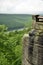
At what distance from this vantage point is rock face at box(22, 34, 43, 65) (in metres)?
5.69

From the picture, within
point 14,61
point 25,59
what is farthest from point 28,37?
point 14,61

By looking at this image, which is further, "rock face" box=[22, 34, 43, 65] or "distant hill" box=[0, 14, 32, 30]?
"distant hill" box=[0, 14, 32, 30]

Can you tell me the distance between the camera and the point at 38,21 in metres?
5.70

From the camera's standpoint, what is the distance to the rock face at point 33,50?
5691 millimetres

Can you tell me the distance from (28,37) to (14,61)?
13390 mm

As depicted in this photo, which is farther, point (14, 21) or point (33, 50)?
point (14, 21)

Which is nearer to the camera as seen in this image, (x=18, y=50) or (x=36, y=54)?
(x=36, y=54)

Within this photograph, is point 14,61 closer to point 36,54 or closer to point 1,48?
point 1,48

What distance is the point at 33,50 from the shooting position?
5809 millimetres

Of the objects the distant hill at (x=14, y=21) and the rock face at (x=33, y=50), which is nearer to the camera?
the rock face at (x=33, y=50)

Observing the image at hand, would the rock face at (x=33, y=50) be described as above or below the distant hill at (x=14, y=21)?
above

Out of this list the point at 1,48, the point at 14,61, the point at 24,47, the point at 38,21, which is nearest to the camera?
the point at 38,21

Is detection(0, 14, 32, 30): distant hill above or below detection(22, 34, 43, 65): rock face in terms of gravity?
below

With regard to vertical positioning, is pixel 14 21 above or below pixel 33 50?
below
